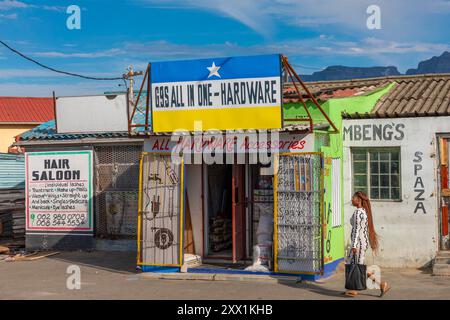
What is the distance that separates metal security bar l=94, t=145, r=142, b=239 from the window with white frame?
5657mm

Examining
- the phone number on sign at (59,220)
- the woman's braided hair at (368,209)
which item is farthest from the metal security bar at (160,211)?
the phone number on sign at (59,220)

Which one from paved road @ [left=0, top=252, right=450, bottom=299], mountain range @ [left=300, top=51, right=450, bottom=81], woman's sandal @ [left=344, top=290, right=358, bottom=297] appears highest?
mountain range @ [left=300, top=51, right=450, bottom=81]

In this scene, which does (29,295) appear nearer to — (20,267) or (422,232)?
(20,267)

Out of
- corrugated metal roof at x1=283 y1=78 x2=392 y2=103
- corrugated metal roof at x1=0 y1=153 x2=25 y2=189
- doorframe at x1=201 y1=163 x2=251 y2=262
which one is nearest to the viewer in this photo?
doorframe at x1=201 y1=163 x2=251 y2=262

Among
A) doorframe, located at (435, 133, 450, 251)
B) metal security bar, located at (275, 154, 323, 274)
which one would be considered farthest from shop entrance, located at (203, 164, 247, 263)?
doorframe, located at (435, 133, 450, 251)

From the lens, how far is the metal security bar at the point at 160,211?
13609mm

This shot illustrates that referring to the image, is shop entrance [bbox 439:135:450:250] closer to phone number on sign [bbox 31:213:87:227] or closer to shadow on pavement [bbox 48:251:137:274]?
shadow on pavement [bbox 48:251:137:274]

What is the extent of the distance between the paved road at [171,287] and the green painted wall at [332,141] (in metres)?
0.64

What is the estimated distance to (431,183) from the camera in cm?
1407

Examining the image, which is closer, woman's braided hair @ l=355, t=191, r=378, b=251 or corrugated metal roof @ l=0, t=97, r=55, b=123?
woman's braided hair @ l=355, t=191, r=378, b=251

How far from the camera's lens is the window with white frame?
1443cm

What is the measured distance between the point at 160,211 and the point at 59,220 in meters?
5.28

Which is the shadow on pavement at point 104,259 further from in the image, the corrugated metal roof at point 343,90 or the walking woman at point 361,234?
the walking woman at point 361,234

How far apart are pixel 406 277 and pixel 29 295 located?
6891 millimetres
